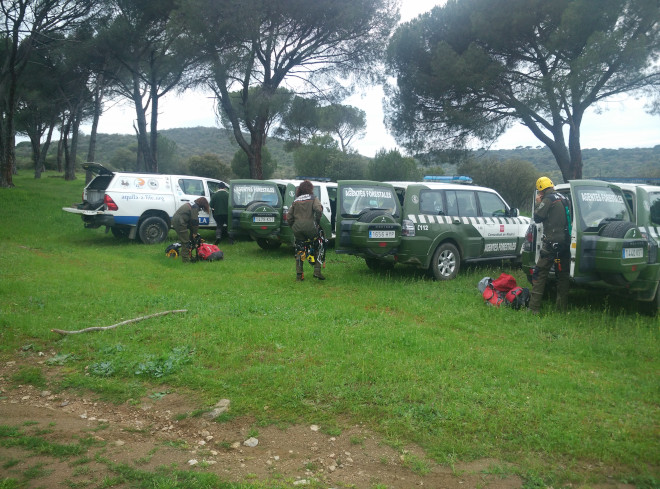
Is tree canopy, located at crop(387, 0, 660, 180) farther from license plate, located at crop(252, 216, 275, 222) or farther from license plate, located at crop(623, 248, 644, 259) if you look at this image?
license plate, located at crop(623, 248, 644, 259)

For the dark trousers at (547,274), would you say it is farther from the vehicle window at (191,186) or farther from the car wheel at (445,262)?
the vehicle window at (191,186)

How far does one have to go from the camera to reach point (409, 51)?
19938 millimetres

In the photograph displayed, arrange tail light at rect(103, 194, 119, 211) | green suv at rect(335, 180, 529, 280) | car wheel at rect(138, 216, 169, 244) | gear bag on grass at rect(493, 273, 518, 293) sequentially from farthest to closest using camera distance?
car wheel at rect(138, 216, 169, 244), tail light at rect(103, 194, 119, 211), green suv at rect(335, 180, 529, 280), gear bag on grass at rect(493, 273, 518, 293)

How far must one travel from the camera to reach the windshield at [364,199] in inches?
357

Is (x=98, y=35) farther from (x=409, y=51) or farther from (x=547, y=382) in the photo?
(x=547, y=382)

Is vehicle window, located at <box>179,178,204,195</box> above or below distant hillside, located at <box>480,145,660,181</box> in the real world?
below

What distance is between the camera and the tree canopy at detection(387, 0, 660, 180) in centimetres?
1533

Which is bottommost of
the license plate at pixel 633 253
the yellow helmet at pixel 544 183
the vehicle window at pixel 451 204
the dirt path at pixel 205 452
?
the dirt path at pixel 205 452

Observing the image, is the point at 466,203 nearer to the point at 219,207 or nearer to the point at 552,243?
the point at 552,243

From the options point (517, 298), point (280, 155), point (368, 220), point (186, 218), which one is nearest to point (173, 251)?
point (186, 218)

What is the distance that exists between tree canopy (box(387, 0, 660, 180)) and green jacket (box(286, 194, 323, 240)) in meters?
11.0

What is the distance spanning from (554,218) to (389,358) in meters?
3.18

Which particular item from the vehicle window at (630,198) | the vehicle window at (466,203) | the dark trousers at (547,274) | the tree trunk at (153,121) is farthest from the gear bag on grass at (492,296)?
the tree trunk at (153,121)

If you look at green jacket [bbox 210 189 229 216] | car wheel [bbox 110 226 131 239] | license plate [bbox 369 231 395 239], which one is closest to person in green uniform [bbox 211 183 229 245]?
green jacket [bbox 210 189 229 216]
